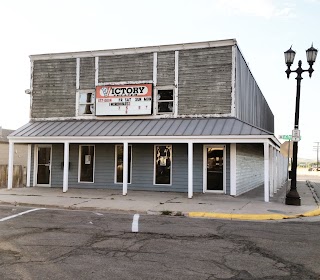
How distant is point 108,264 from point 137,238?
2057 mm

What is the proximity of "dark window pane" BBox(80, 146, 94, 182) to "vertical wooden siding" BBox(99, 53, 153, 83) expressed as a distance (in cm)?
363

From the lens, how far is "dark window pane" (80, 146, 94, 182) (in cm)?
1950

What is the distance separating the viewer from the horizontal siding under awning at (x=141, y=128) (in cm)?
1577

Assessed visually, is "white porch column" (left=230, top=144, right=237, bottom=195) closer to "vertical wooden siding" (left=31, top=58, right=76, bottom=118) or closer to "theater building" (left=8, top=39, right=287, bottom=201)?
"theater building" (left=8, top=39, right=287, bottom=201)

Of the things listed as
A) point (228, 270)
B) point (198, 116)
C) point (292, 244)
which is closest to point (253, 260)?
point (228, 270)

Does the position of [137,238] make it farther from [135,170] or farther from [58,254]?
[135,170]

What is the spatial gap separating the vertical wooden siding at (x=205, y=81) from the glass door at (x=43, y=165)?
25.3ft

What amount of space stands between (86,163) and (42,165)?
2637 millimetres

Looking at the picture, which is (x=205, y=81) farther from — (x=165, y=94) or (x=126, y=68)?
(x=126, y=68)

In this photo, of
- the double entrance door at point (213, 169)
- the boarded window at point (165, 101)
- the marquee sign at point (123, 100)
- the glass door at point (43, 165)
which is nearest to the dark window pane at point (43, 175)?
the glass door at point (43, 165)

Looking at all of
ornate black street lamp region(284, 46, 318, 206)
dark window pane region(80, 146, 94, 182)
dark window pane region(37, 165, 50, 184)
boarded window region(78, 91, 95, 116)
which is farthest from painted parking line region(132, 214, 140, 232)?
dark window pane region(37, 165, 50, 184)

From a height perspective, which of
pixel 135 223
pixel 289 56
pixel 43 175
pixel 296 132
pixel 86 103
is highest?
pixel 289 56

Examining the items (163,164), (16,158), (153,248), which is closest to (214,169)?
(163,164)

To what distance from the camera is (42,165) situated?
2031cm
